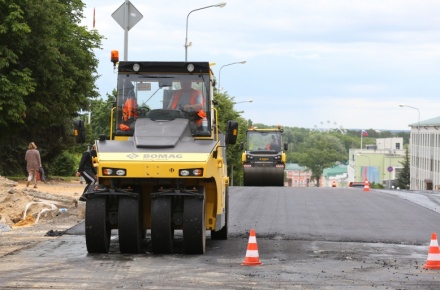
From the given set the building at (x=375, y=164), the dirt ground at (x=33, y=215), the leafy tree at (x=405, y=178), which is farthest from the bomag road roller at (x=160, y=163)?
the building at (x=375, y=164)

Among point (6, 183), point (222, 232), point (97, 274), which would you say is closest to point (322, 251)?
point (222, 232)

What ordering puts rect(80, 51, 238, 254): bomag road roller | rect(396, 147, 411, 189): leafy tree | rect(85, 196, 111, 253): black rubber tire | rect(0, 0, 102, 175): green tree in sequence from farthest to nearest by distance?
rect(396, 147, 411, 189): leafy tree < rect(0, 0, 102, 175): green tree < rect(85, 196, 111, 253): black rubber tire < rect(80, 51, 238, 254): bomag road roller

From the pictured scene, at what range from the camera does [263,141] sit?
4697cm

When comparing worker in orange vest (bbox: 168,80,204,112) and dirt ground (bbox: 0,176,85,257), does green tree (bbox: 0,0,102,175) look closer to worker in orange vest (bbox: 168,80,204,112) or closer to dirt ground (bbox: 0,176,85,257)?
dirt ground (bbox: 0,176,85,257)

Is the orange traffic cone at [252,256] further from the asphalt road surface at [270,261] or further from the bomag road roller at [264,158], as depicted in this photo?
the bomag road roller at [264,158]

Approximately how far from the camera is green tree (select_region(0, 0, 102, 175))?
40875 mm

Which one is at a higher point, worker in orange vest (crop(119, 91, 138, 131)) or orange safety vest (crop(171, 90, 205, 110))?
orange safety vest (crop(171, 90, 205, 110))

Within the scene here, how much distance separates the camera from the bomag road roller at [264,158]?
45750mm

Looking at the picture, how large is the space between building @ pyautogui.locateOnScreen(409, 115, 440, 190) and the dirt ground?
86.1 metres

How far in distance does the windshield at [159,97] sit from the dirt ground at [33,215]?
299 centimetres

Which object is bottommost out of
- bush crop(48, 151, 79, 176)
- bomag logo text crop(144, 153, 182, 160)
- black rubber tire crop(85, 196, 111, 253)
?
bush crop(48, 151, 79, 176)

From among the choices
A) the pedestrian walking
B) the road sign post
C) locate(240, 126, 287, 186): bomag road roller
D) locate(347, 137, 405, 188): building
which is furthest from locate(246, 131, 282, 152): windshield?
locate(347, 137, 405, 188): building

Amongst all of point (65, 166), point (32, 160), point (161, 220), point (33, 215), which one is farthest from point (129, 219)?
point (65, 166)

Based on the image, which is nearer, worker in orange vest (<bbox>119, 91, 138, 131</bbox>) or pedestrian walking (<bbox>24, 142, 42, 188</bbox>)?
worker in orange vest (<bbox>119, 91, 138, 131</bbox>)
